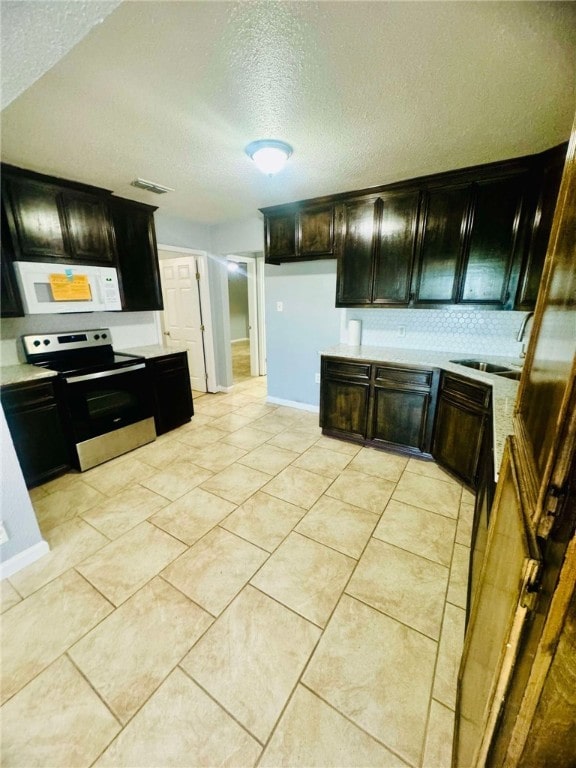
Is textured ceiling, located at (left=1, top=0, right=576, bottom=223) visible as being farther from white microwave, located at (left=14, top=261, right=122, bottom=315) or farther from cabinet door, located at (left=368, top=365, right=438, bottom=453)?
cabinet door, located at (left=368, top=365, right=438, bottom=453)

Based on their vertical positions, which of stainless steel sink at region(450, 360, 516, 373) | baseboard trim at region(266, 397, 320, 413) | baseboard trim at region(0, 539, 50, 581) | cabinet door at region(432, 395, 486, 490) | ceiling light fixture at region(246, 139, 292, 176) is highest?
ceiling light fixture at region(246, 139, 292, 176)

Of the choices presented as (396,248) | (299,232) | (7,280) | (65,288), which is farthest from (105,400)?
(396,248)

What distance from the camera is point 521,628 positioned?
0.50 metres

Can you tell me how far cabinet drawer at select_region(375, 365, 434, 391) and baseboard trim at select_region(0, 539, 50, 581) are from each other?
9.20 feet

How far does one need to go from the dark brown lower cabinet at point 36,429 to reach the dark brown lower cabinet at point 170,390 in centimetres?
91

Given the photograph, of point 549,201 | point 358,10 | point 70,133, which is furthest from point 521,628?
point 70,133

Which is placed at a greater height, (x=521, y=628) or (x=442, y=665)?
(x=521, y=628)

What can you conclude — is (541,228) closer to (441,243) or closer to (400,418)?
(441,243)

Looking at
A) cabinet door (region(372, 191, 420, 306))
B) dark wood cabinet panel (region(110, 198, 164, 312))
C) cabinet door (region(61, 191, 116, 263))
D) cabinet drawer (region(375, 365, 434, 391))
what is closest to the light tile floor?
cabinet drawer (region(375, 365, 434, 391))

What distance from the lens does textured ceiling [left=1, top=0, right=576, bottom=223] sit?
115 centimetres

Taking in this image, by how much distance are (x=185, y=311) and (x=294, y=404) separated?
2215mm

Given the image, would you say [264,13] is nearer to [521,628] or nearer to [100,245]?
[521,628]

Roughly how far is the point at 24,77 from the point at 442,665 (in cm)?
282

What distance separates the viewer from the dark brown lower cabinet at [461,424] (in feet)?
7.27
